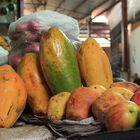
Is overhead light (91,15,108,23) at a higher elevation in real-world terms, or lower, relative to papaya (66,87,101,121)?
higher

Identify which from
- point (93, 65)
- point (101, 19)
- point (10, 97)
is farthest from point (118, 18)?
point (10, 97)

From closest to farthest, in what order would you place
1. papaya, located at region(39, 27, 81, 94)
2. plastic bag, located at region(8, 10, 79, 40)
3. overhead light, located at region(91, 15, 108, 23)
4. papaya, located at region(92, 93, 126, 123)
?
papaya, located at region(92, 93, 126, 123) < papaya, located at region(39, 27, 81, 94) < plastic bag, located at region(8, 10, 79, 40) < overhead light, located at region(91, 15, 108, 23)

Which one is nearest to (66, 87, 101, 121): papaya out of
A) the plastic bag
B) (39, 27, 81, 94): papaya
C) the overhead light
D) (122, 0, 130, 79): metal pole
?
(39, 27, 81, 94): papaya

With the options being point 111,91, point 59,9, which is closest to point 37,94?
point 111,91

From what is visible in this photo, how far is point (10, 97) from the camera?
0.89 m

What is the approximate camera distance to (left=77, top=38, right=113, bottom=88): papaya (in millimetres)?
1042

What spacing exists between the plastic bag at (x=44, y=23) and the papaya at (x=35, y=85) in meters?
0.20

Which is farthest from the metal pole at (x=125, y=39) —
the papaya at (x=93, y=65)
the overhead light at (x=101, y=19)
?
the papaya at (x=93, y=65)

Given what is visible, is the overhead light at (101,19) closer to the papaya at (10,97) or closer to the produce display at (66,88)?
the produce display at (66,88)

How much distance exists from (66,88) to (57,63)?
77 mm

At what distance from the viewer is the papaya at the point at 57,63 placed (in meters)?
0.97

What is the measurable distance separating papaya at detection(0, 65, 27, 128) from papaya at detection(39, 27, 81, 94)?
0.08m

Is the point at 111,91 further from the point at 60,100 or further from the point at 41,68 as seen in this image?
the point at 41,68

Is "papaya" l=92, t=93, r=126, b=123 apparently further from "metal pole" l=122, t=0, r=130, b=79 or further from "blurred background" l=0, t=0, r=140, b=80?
"metal pole" l=122, t=0, r=130, b=79
